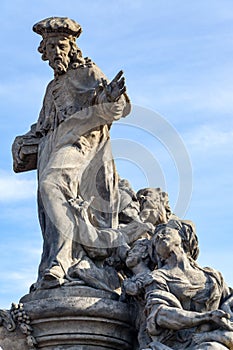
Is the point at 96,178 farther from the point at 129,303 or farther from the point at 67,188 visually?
the point at 129,303

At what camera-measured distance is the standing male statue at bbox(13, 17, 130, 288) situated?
14844 millimetres

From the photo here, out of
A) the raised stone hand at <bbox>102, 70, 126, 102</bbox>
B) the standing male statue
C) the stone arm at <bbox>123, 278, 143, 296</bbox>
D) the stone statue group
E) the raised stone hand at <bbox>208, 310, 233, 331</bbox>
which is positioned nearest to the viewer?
the raised stone hand at <bbox>208, 310, 233, 331</bbox>

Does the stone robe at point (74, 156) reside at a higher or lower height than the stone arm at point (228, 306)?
higher

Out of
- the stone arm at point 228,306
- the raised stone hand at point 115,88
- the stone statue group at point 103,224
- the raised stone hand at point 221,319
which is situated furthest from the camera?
the raised stone hand at point 115,88

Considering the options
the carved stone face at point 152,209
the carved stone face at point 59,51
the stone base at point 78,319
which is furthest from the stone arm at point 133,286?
the carved stone face at point 59,51

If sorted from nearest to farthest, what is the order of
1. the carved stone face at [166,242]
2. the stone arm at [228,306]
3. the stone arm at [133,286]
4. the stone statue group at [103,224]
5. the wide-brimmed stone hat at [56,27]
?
the stone statue group at [103,224], the stone arm at [228,306], the stone arm at [133,286], the carved stone face at [166,242], the wide-brimmed stone hat at [56,27]

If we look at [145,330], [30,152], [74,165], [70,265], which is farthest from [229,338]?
[30,152]

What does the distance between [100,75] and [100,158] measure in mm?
1045

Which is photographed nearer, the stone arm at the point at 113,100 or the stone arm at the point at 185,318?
the stone arm at the point at 185,318

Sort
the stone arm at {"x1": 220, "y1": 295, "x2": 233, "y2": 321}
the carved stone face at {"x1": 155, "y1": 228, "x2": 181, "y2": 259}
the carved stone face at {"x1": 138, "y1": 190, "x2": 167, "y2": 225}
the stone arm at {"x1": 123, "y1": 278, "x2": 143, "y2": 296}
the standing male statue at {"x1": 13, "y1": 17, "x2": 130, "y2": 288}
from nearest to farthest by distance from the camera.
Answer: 1. the stone arm at {"x1": 220, "y1": 295, "x2": 233, "y2": 321}
2. the stone arm at {"x1": 123, "y1": 278, "x2": 143, "y2": 296}
3. the carved stone face at {"x1": 155, "y1": 228, "x2": 181, "y2": 259}
4. the standing male statue at {"x1": 13, "y1": 17, "x2": 130, "y2": 288}
5. the carved stone face at {"x1": 138, "y1": 190, "x2": 167, "y2": 225}

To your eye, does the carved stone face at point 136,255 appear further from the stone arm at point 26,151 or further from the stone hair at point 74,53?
the stone hair at point 74,53

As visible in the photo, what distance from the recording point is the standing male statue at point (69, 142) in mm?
14844

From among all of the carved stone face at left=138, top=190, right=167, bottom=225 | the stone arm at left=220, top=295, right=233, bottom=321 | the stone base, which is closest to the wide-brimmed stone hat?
the carved stone face at left=138, top=190, right=167, bottom=225

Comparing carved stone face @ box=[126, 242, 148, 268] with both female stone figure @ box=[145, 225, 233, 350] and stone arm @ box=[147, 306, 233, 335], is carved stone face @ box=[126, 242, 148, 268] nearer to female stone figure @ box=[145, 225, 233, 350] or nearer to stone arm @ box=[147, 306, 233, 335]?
female stone figure @ box=[145, 225, 233, 350]
